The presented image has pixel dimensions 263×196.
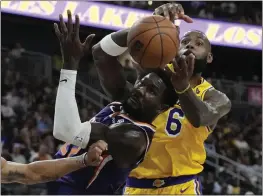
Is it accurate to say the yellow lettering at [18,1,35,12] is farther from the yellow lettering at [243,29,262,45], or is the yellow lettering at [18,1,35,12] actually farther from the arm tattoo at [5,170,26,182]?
the arm tattoo at [5,170,26,182]

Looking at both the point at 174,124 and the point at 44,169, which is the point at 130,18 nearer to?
the point at 174,124

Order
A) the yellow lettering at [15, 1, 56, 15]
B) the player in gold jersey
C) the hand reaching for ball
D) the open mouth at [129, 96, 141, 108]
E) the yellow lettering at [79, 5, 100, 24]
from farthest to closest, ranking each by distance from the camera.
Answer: the yellow lettering at [79, 5, 100, 24], the yellow lettering at [15, 1, 56, 15], the player in gold jersey, the hand reaching for ball, the open mouth at [129, 96, 141, 108]

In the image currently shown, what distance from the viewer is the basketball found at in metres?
3.35

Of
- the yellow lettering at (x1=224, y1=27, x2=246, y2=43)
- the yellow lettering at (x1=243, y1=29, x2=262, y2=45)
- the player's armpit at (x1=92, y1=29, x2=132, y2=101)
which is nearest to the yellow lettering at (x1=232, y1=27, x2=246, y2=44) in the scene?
the yellow lettering at (x1=224, y1=27, x2=246, y2=43)

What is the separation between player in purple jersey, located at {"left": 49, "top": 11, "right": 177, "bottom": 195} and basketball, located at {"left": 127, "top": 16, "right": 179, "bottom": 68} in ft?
0.48

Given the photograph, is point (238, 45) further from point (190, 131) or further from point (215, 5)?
point (190, 131)

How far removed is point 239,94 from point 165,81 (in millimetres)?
11586

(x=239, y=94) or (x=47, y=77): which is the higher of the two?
(x=47, y=77)

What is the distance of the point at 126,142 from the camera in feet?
10.5

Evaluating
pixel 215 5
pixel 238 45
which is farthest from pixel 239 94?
pixel 215 5

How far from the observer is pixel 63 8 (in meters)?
12.0

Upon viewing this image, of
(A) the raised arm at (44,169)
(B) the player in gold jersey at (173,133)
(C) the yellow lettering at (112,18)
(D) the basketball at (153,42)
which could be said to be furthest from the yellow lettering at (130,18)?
(A) the raised arm at (44,169)

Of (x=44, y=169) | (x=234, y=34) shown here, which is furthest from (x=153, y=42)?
(x=234, y=34)

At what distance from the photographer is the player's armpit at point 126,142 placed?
3201mm
